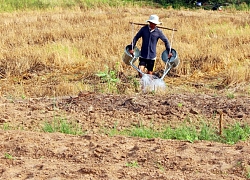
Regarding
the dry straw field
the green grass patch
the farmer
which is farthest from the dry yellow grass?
the green grass patch

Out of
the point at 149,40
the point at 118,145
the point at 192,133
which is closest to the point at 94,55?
the point at 149,40

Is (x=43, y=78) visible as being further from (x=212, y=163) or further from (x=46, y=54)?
(x=212, y=163)

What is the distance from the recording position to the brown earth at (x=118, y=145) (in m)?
4.73

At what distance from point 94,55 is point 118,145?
7.09 m

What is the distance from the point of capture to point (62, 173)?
4.70 m

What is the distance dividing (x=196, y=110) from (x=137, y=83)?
2.40 m

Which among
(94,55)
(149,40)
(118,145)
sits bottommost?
(94,55)

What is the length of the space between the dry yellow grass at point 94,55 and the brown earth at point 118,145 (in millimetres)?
1686

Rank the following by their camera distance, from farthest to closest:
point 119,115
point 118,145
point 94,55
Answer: point 94,55 → point 119,115 → point 118,145

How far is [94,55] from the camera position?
12.3m

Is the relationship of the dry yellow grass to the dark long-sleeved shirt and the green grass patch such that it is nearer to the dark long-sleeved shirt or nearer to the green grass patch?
the dark long-sleeved shirt

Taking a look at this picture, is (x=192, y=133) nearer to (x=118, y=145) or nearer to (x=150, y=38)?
(x=118, y=145)

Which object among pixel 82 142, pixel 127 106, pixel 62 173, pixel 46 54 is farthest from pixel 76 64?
pixel 62 173

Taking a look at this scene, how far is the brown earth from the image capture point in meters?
4.73
